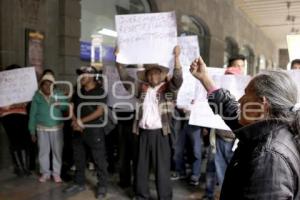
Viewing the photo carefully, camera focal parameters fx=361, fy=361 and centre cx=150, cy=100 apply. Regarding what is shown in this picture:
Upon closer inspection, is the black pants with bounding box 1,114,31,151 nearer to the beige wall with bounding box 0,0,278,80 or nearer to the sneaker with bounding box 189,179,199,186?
the beige wall with bounding box 0,0,278,80

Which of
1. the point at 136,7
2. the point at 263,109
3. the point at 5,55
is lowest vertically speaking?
the point at 263,109

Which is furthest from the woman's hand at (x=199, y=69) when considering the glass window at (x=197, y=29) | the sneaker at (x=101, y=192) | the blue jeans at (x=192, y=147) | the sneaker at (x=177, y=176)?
the glass window at (x=197, y=29)

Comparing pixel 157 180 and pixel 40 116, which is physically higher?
pixel 40 116

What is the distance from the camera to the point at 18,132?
485 cm

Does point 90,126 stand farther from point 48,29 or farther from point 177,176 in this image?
point 48,29

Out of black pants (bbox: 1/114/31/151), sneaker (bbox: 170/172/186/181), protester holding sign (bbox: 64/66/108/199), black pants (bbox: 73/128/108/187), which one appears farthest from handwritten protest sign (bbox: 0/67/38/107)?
sneaker (bbox: 170/172/186/181)

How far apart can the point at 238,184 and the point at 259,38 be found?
18097 millimetres

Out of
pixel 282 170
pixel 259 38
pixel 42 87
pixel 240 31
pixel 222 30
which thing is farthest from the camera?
pixel 259 38

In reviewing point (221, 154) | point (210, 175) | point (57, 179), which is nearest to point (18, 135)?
point (57, 179)

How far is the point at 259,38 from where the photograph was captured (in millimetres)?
18328

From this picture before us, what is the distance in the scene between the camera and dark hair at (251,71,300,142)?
1360mm

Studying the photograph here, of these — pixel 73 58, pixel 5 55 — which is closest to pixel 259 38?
pixel 73 58

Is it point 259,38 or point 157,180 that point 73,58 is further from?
point 259,38

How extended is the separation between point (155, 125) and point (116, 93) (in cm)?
97
